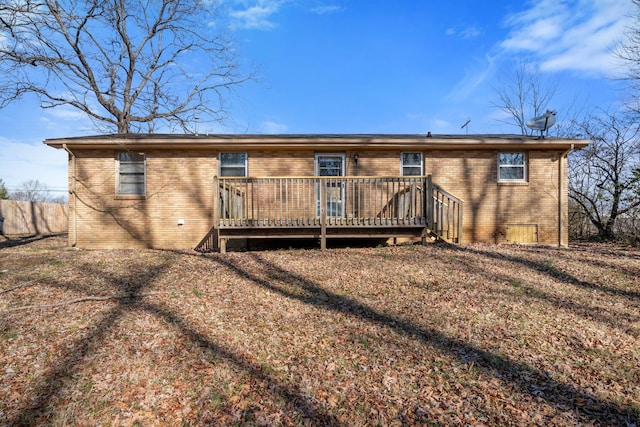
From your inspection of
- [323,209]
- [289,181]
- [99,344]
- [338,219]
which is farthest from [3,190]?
[99,344]

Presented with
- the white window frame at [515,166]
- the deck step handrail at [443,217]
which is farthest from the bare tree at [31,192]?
the white window frame at [515,166]

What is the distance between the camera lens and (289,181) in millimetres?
9688

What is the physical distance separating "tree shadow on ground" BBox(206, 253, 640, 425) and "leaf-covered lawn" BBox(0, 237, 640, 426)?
16 mm

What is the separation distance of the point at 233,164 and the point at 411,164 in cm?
523

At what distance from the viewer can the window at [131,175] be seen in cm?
997

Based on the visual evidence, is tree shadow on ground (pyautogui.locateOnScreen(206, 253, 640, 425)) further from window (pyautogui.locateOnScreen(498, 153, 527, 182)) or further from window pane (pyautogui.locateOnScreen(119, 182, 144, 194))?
window (pyautogui.locateOnScreen(498, 153, 527, 182))

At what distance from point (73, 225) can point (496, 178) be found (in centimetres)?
1226

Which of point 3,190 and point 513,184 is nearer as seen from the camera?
point 513,184

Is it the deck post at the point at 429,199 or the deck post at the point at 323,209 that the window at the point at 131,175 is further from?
the deck post at the point at 429,199

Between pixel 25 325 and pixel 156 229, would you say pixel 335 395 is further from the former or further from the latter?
pixel 156 229

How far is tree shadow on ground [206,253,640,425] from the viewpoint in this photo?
269 cm

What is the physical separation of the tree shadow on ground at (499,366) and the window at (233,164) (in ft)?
17.5

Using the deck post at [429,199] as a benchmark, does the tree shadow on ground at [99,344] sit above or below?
below

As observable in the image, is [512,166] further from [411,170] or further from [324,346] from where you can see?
[324,346]
